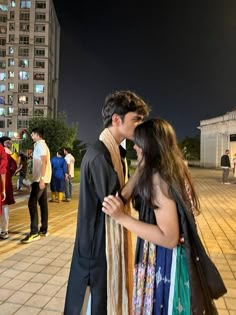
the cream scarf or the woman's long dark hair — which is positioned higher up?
the woman's long dark hair

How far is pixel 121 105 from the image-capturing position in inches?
79.0

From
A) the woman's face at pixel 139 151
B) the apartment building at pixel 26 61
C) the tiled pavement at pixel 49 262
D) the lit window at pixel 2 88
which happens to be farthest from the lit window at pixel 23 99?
the woman's face at pixel 139 151

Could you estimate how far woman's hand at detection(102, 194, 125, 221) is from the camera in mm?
1755

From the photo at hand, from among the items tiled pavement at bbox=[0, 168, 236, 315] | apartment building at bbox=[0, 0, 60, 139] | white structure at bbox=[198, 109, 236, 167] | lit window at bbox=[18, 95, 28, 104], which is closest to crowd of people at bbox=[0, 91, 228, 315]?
tiled pavement at bbox=[0, 168, 236, 315]

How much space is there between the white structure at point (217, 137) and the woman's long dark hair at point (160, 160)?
4185cm

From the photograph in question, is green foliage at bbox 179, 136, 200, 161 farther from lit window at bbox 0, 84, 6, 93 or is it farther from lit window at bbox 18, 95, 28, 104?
lit window at bbox 0, 84, 6, 93

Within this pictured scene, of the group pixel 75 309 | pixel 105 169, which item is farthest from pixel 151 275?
pixel 105 169

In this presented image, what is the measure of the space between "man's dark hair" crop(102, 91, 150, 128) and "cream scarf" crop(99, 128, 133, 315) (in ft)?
0.51

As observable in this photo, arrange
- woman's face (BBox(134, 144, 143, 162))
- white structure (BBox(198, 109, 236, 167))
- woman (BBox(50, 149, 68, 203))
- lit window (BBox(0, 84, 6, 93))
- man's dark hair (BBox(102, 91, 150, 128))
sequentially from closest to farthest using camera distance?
1. woman's face (BBox(134, 144, 143, 162))
2. man's dark hair (BBox(102, 91, 150, 128))
3. woman (BBox(50, 149, 68, 203))
4. white structure (BBox(198, 109, 236, 167))
5. lit window (BBox(0, 84, 6, 93))

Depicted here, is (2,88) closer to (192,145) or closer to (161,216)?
(192,145)

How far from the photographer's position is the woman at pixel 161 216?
1.73 m

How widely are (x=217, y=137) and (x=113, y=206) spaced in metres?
46.9

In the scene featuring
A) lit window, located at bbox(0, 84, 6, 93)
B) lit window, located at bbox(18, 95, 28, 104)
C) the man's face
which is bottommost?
the man's face

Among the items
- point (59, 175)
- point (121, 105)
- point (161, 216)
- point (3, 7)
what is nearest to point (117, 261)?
point (161, 216)
